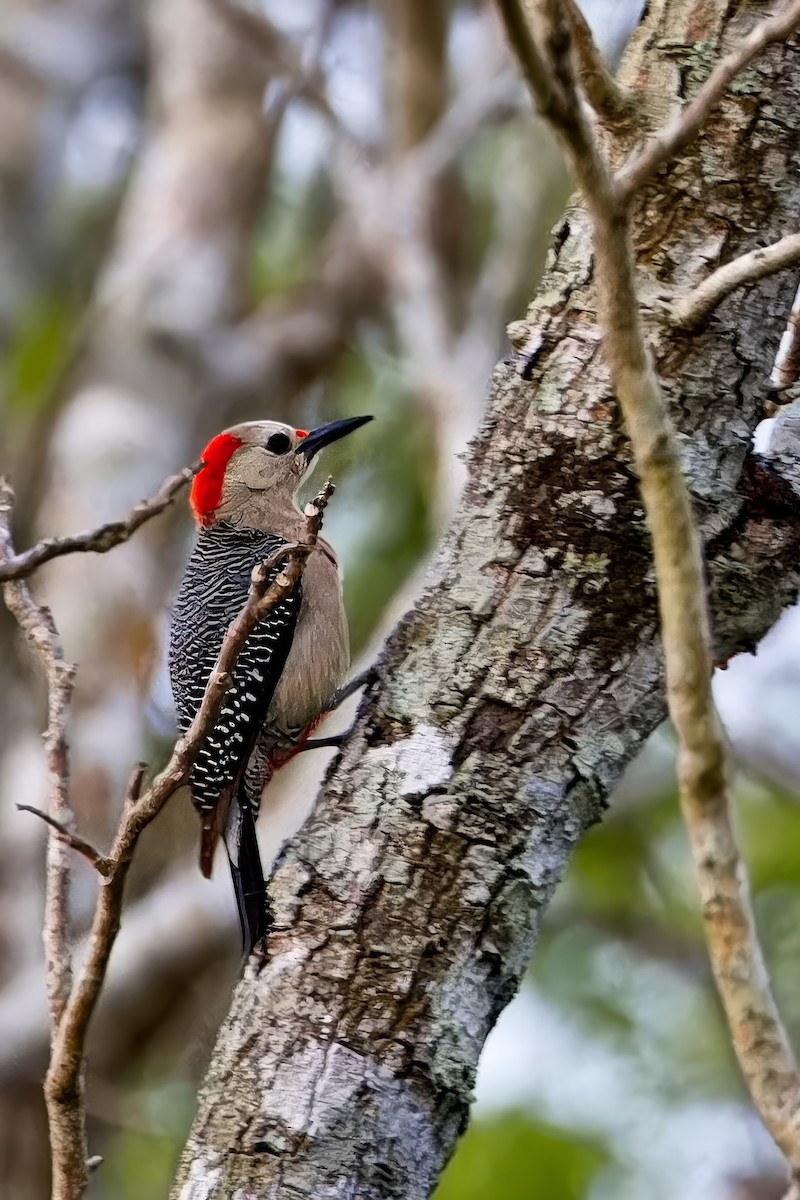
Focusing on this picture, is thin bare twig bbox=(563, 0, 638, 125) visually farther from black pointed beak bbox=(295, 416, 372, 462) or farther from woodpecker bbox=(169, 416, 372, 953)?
black pointed beak bbox=(295, 416, 372, 462)

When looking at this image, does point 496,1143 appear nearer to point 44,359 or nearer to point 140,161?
point 44,359

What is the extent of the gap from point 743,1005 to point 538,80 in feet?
3.37

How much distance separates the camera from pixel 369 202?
6.66 metres

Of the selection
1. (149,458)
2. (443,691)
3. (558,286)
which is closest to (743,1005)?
(443,691)

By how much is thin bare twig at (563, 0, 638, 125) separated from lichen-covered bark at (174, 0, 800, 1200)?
0.11 m

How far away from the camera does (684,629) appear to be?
1707mm

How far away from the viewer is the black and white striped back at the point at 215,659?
407 cm

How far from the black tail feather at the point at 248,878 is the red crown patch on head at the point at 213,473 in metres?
1.29

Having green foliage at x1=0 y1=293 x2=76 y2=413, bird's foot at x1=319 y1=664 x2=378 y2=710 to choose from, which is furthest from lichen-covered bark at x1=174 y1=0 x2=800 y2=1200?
green foliage at x1=0 y1=293 x2=76 y2=413

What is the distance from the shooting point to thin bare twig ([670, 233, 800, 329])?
219cm

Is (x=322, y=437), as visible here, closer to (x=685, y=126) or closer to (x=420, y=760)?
(x=420, y=760)

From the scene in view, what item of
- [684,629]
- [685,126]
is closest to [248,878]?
[684,629]

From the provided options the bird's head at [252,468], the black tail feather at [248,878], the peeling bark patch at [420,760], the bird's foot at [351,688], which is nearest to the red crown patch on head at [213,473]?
the bird's head at [252,468]

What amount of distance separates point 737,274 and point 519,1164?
3.47 m
